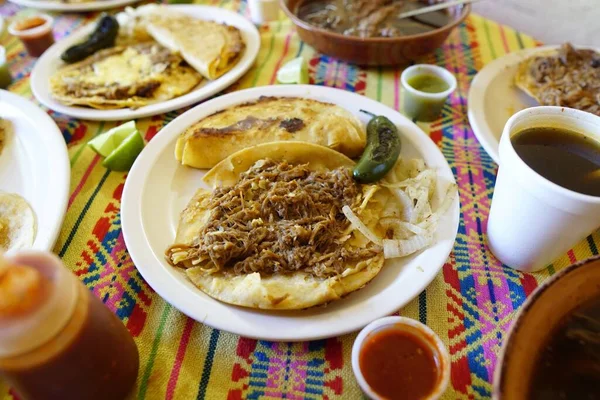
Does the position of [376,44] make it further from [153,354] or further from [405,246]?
[153,354]

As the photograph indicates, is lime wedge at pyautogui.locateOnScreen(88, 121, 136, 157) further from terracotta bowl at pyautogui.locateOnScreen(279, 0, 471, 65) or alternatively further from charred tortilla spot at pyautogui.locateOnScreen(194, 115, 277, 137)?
terracotta bowl at pyautogui.locateOnScreen(279, 0, 471, 65)

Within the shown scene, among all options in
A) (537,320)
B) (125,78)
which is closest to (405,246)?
(537,320)

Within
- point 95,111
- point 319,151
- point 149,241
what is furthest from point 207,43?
point 149,241

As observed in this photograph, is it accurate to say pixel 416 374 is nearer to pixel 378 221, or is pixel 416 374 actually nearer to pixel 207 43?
pixel 378 221

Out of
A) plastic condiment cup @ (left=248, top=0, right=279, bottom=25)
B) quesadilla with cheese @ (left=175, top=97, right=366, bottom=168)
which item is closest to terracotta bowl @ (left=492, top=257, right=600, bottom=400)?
quesadilla with cheese @ (left=175, top=97, right=366, bottom=168)

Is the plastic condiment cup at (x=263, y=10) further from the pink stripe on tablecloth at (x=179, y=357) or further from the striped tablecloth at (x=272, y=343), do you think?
the pink stripe on tablecloth at (x=179, y=357)

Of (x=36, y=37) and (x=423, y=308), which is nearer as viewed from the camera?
(x=423, y=308)

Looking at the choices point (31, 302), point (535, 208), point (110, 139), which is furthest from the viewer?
point (110, 139)

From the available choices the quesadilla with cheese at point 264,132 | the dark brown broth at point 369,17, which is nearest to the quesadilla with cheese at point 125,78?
the quesadilla with cheese at point 264,132
